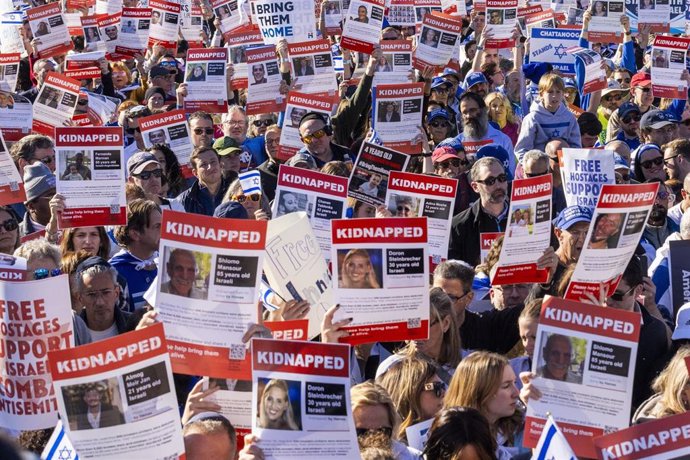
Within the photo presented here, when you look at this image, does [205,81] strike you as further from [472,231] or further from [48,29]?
[472,231]

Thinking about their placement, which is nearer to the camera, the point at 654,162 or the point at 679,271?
the point at 679,271

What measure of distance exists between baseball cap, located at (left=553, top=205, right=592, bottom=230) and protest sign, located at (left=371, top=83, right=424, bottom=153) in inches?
139

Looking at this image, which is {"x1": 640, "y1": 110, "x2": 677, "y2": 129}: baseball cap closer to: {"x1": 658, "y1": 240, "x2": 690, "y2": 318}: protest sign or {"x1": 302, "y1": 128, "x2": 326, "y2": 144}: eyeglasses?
{"x1": 302, "y1": 128, "x2": 326, "y2": 144}: eyeglasses

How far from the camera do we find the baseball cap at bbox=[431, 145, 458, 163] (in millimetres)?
9938

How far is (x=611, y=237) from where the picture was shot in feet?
22.2

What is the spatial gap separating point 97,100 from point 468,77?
3756 millimetres

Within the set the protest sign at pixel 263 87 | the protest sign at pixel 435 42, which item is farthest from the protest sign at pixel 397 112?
the protest sign at pixel 435 42

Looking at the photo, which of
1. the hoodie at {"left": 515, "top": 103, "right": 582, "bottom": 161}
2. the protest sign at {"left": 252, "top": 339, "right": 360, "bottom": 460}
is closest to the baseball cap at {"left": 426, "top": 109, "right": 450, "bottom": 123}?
the hoodie at {"left": 515, "top": 103, "right": 582, "bottom": 161}

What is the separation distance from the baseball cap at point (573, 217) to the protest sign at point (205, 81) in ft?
19.9

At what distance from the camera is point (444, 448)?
4.96 metres

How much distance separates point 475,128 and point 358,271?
5553 millimetres

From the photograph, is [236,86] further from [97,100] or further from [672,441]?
[672,441]

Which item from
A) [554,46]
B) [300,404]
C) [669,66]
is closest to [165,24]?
[554,46]

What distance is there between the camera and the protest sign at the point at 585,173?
873 cm
